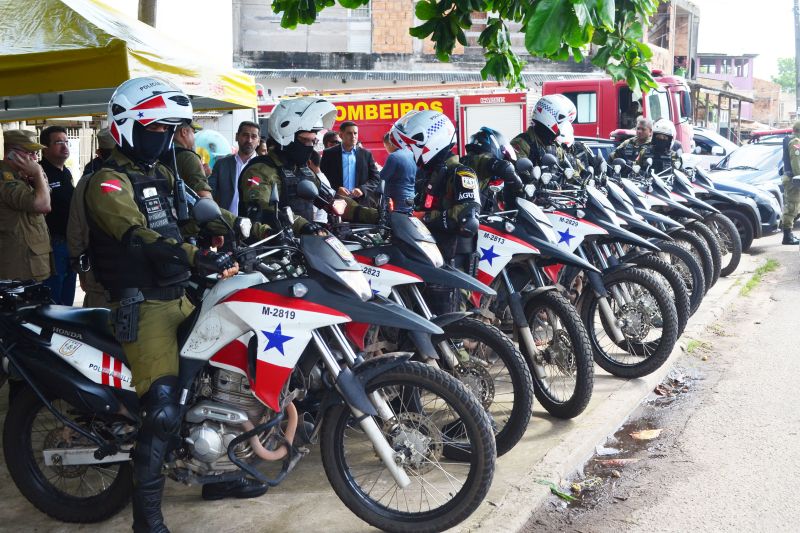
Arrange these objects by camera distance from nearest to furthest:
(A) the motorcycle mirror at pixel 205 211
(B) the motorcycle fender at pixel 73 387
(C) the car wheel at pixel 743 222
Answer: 1. (A) the motorcycle mirror at pixel 205 211
2. (B) the motorcycle fender at pixel 73 387
3. (C) the car wheel at pixel 743 222

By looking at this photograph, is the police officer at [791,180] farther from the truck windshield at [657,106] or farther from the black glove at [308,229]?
the black glove at [308,229]

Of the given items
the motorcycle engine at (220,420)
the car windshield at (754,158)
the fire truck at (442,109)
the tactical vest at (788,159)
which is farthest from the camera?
the fire truck at (442,109)

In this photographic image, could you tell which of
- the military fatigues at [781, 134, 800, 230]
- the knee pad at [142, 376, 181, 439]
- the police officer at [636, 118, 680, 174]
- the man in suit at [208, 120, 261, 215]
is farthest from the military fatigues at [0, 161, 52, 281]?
the military fatigues at [781, 134, 800, 230]

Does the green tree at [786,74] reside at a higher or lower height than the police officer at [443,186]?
higher

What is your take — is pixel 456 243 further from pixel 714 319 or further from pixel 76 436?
pixel 714 319

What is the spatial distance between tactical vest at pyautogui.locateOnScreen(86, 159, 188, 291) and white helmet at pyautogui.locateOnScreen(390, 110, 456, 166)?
2.15 metres

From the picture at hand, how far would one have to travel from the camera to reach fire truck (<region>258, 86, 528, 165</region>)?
1866 cm

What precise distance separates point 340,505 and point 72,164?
10774mm

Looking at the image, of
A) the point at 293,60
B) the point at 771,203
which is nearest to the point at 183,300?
the point at 771,203

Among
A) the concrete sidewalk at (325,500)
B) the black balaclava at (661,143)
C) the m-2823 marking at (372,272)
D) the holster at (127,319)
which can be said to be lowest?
the concrete sidewalk at (325,500)

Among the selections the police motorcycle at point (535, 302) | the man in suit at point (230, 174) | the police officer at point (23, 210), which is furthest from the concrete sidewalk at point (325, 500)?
the man in suit at point (230, 174)

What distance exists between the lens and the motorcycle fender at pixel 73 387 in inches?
155

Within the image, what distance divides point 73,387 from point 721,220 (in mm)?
8745

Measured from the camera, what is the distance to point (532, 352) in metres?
5.52
